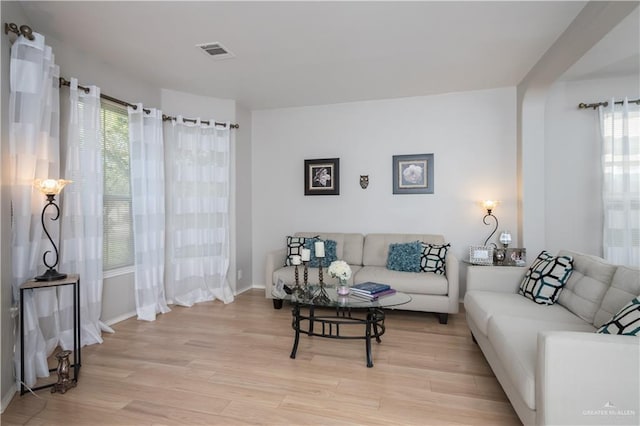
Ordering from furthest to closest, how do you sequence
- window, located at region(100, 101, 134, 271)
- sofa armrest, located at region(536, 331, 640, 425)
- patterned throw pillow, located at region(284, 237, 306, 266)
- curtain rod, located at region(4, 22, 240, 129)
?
1. patterned throw pillow, located at region(284, 237, 306, 266)
2. window, located at region(100, 101, 134, 271)
3. curtain rod, located at region(4, 22, 240, 129)
4. sofa armrest, located at region(536, 331, 640, 425)

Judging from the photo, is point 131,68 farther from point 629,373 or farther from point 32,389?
point 629,373

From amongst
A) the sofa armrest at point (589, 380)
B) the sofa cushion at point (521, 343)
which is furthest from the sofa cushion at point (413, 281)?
the sofa armrest at point (589, 380)

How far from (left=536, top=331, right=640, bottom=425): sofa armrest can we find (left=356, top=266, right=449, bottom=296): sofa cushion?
6.83 feet

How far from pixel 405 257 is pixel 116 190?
319cm

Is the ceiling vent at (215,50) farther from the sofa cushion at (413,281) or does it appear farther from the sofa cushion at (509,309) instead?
the sofa cushion at (509,309)

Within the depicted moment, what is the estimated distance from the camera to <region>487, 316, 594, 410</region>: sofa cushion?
5.23ft

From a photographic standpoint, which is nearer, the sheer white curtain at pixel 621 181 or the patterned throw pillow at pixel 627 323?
the patterned throw pillow at pixel 627 323

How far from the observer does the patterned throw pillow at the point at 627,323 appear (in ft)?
5.03

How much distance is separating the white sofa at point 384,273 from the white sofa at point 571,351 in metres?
0.90

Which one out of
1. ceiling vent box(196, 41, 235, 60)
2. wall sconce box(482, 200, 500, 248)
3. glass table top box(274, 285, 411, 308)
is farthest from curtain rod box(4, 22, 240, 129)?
wall sconce box(482, 200, 500, 248)

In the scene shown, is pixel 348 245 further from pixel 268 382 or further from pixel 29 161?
pixel 29 161

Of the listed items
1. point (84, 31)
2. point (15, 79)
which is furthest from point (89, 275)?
point (84, 31)

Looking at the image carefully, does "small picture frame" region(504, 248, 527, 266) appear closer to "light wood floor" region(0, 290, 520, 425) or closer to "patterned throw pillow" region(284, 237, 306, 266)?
"light wood floor" region(0, 290, 520, 425)

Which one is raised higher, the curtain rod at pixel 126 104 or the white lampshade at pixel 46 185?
the curtain rod at pixel 126 104
